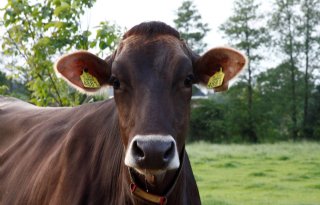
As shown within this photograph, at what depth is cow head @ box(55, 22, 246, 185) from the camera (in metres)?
3.07

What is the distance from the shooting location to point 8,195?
17.0 feet

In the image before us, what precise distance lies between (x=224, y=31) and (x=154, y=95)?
46799 millimetres

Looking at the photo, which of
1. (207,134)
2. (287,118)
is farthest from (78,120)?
(287,118)

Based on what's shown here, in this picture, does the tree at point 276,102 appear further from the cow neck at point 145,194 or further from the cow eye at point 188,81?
the cow neck at point 145,194

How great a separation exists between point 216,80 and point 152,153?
3.76ft

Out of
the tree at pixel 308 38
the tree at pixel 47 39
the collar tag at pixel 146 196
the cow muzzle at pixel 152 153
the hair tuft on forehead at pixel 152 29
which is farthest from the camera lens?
the tree at pixel 308 38

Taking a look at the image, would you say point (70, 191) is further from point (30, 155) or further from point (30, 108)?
point (30, 108)

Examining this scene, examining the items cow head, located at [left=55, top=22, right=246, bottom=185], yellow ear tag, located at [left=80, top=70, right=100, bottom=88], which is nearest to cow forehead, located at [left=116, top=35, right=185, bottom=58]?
cow head, located at [left=55, top=22, right=246, bottom=185]

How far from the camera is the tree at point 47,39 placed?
6.91 meters

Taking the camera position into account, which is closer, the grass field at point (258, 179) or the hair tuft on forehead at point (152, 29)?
the hair tuft on forehead at point (152, 29)

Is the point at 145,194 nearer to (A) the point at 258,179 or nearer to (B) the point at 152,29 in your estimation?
(B) the point at 152,29

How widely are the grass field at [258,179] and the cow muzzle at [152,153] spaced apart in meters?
6.86

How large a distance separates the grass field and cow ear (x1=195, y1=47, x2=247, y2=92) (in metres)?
6.05

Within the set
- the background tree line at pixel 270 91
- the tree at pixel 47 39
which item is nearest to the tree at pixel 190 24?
the background tree line at pixel 270 91
